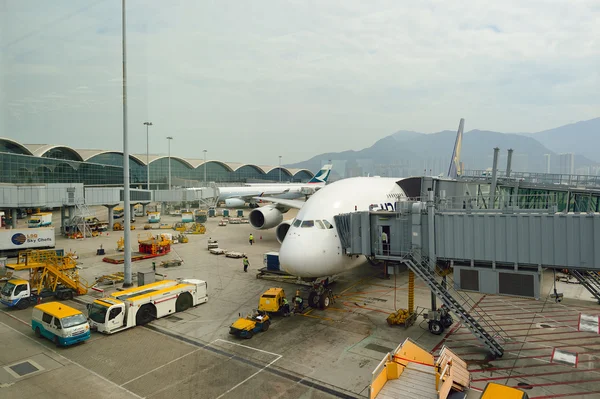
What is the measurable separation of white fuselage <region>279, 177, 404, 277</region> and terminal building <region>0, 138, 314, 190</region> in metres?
13.7

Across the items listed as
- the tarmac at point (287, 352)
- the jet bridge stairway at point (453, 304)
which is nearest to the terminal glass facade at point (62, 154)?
the tarmac at point (287, 352)

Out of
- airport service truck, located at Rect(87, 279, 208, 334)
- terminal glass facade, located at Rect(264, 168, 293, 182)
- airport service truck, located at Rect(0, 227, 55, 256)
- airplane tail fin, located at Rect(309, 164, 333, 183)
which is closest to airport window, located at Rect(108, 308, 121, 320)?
airport service truck, located at Rect(87, 279, 208, 334)

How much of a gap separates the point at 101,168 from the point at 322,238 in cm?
7085

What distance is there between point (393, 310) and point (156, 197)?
168 ft

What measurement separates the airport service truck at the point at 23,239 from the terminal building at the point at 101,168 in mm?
4742

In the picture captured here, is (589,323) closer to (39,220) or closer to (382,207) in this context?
(382,207)

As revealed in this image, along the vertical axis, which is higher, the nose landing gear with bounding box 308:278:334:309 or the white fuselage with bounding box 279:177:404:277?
the white fuselage with bounding box 279:177:404:277

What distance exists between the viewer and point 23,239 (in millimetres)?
33594

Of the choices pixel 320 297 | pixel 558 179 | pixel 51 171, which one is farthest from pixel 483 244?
pixel 51 171

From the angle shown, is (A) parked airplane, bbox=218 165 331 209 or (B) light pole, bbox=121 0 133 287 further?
(A) parked airplane, bbox=218 165 331 209

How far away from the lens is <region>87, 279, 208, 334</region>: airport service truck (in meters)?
17.4

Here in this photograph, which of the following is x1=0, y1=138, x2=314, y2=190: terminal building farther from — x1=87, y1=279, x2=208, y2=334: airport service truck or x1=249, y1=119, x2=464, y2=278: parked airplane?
x1=249, y1=119, x2=464, y2=278: parked airplane

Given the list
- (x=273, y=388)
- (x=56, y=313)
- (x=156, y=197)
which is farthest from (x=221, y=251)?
(x=156, y=197)

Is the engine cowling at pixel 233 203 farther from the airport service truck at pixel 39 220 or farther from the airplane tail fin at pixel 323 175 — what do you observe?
the airplane tail fin at pixel 323 175
